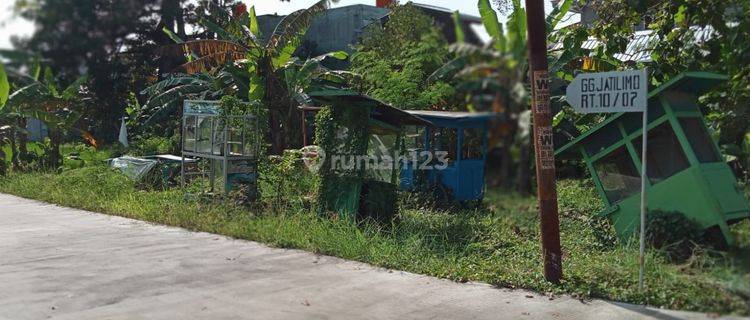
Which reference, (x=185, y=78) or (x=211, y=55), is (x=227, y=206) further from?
(x=185, y=78)

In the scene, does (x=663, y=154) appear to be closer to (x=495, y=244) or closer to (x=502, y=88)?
(x=495, y=244)

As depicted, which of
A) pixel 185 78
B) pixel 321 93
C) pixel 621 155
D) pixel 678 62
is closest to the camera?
pixel 621 155

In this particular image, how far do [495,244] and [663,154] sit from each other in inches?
90.7

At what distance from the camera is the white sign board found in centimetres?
643

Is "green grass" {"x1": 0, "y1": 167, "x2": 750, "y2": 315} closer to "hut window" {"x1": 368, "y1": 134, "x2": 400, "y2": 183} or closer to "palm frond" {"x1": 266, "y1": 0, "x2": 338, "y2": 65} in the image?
"hut window" {"x1": 368, "y1": 134, "x2": 400, "y2": 183}

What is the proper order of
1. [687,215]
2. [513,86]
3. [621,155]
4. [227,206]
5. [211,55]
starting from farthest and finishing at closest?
[211,55] → [227,206] → [621,155] → [687,215] → [513,86]

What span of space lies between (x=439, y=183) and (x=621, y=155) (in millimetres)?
4807

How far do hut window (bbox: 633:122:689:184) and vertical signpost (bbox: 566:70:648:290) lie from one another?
1064mm

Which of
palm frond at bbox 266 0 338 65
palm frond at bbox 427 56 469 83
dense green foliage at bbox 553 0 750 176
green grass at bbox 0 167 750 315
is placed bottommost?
green grass at bbox 0 167 750 315

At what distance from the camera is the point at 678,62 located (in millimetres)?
8711

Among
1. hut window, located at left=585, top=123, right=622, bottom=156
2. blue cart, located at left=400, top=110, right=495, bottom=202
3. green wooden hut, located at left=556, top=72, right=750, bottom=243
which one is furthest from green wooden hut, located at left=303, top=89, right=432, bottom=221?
green wooden hut, located at left=556, top=72, right=750, bottom=243

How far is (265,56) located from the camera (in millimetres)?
15000

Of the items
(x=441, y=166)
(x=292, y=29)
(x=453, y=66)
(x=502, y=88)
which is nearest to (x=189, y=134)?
(x=292, y=29)

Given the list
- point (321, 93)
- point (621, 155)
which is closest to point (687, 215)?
point (621, 155)
